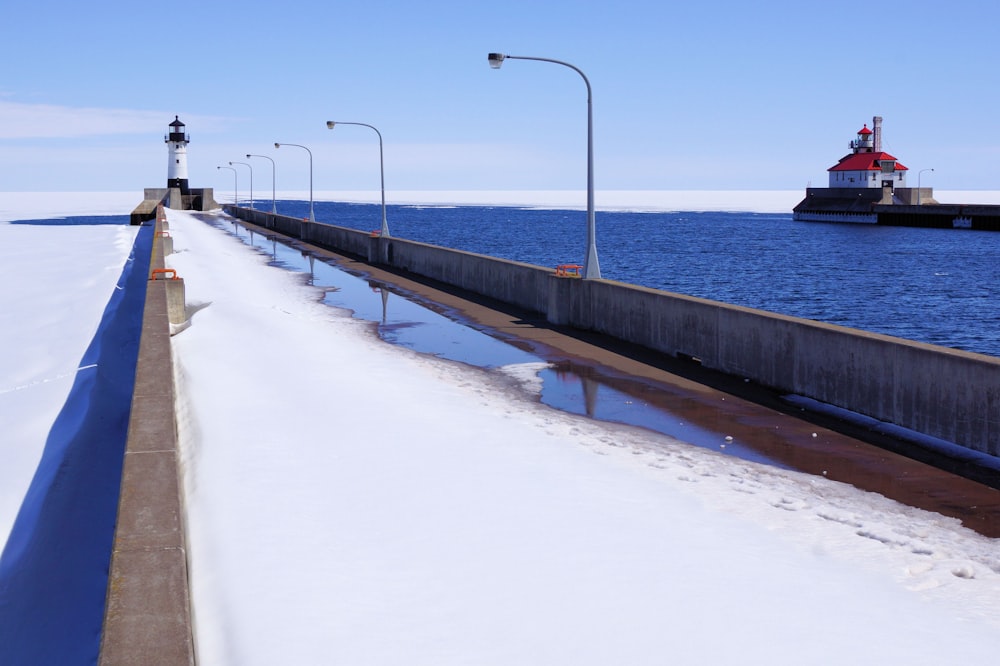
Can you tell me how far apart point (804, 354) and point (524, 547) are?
271 inches

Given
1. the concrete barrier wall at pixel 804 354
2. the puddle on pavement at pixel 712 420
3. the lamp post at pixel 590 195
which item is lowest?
the puddle on pavement at pixel 712 420

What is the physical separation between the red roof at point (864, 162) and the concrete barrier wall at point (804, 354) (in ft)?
388

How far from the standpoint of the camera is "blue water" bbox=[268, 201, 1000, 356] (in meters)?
45.0

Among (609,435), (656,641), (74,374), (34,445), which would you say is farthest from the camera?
(74,374)

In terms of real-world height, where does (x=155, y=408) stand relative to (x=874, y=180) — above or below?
below

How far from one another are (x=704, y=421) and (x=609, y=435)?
1443 millimetres

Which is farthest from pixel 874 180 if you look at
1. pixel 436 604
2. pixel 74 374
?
pixel 436 604

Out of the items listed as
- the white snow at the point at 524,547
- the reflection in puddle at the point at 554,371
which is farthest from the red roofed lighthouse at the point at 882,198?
the white snow at the point at 524,547

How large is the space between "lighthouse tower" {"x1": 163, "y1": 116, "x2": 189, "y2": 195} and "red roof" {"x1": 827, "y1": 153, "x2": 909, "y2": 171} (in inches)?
3476

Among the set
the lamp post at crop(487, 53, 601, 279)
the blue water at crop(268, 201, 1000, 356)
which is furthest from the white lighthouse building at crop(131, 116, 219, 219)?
the lamp post at crop(487, 53, 601, 279)

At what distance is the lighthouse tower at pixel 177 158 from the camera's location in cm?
12475

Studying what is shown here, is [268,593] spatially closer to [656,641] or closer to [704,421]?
[656,641]

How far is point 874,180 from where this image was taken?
436 feet

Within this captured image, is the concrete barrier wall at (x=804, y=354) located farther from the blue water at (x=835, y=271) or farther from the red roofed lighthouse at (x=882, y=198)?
the red roofed lighthouse at (x=882, y=198)
